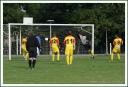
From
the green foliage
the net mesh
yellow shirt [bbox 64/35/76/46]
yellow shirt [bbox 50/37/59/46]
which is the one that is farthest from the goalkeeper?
the green foliage

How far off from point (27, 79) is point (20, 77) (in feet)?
3.51

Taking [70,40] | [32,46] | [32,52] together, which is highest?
[70,40]

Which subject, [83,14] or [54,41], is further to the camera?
[83,14]

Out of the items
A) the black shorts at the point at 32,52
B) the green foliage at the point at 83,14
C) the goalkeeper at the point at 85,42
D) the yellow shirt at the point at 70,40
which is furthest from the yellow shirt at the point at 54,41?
the green foliage at the point at 83,14

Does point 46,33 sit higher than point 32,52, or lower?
higher

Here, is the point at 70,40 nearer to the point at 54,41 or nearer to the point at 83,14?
the point at 54,41

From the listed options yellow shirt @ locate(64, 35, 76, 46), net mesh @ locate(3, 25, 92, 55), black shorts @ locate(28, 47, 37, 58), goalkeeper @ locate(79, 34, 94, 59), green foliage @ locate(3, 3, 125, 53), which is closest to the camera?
black shorts @ locate(28, 47, 37, 58)

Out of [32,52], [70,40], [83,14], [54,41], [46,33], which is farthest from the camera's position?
[83,14]

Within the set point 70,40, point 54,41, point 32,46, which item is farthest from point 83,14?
point 32,46

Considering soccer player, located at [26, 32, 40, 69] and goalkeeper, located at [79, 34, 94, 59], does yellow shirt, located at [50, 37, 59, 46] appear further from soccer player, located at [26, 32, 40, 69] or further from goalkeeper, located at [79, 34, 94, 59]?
soccer player, located at [26, 32, 40, 69]

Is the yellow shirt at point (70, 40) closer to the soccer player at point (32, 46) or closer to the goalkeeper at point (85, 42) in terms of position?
the soccer player at point (32, 46)

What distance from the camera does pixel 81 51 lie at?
45.8 m

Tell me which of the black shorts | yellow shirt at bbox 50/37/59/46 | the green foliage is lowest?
the black shorts

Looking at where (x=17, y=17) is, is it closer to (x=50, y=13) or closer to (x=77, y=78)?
(x=50, y=13)
